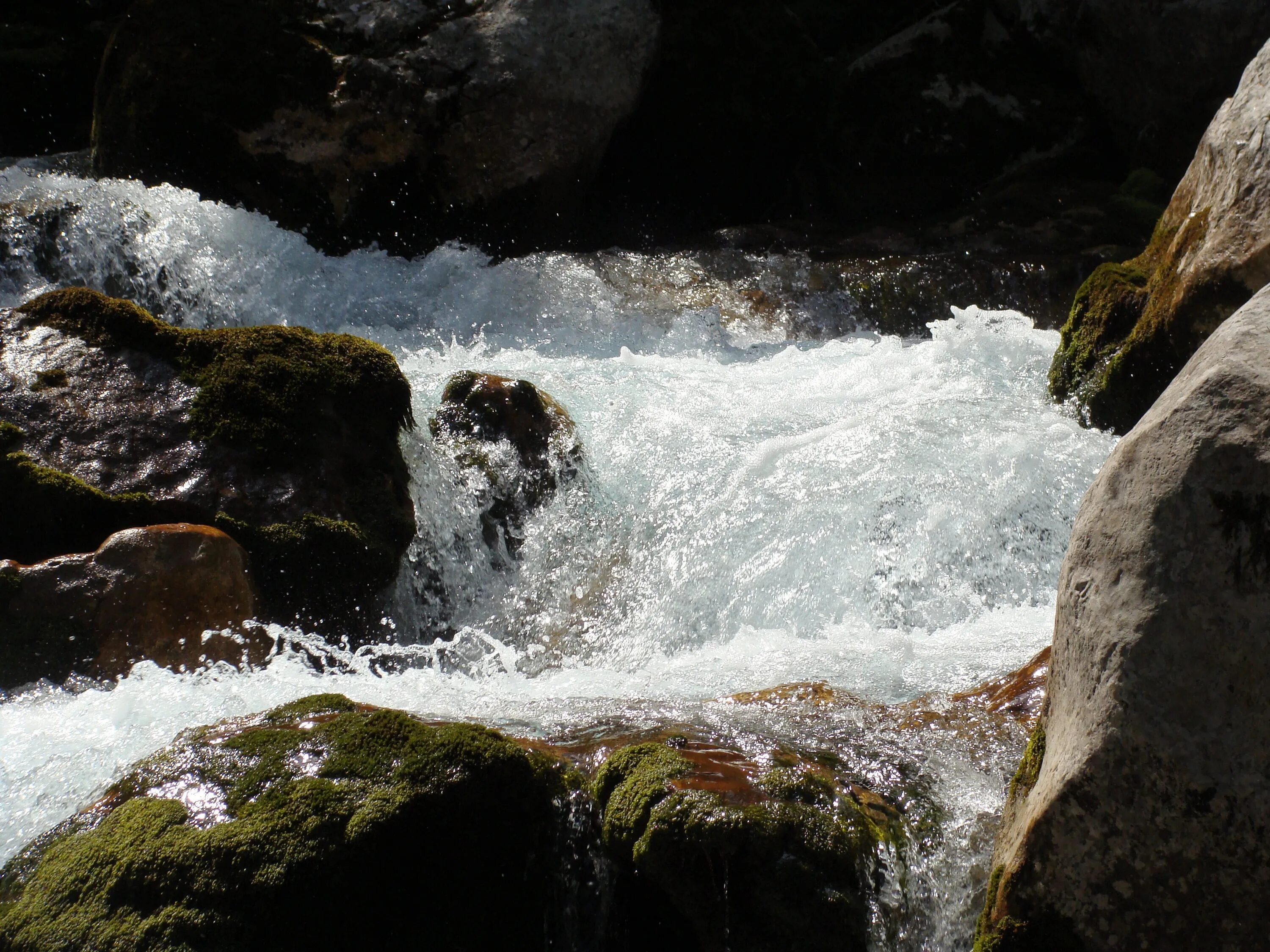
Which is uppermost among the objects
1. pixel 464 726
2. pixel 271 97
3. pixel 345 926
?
pixel 271 97

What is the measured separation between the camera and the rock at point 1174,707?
223cm

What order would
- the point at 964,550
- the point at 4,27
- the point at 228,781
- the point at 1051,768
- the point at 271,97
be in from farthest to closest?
1. the point at 4,27
2. the point at 271,97
3. the point at 964,550
4. the point at 228,781
5. the point at 1051,768

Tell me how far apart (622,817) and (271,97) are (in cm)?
861

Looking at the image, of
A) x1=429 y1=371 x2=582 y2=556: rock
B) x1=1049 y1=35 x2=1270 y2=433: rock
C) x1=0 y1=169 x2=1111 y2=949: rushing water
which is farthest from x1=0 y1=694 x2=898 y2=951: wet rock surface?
x1=1049 y1=35 x2=1270 y2=433: rock

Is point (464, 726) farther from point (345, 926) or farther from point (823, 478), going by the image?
point (823, 478)

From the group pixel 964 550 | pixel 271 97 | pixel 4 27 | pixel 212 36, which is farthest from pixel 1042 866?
pixel 4 27

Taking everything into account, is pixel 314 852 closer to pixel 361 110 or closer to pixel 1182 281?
pixel 1182 281

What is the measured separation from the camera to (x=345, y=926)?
256 cm

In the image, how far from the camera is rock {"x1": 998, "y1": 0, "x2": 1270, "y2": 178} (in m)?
10.7

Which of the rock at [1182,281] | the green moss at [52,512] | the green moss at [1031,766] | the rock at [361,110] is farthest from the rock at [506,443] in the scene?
the rock at [361,110]

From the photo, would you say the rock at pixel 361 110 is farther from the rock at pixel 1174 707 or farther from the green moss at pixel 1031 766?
the rock at pixel 1174 707

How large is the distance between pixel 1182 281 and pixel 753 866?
451 cm

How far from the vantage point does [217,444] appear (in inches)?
198

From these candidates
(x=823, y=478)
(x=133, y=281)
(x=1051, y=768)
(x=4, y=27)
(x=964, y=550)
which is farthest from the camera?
(x=4, y=27)
